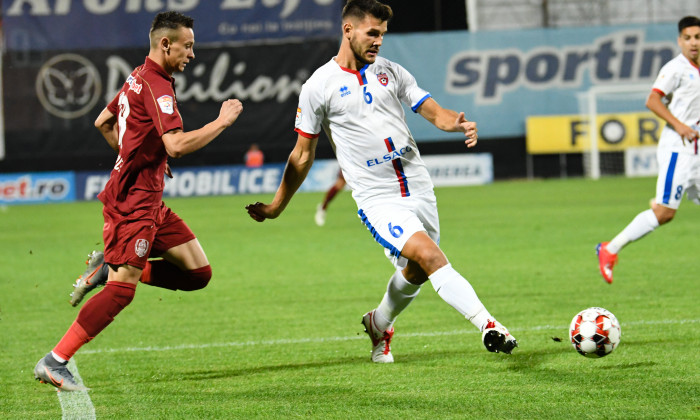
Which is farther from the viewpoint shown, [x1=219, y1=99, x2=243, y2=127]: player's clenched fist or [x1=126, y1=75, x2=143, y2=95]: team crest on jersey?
[x1=126, y1=75, x2=143, y2=95]: team crest on jersey

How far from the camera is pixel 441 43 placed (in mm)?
29359

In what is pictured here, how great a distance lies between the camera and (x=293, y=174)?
5.61 metres

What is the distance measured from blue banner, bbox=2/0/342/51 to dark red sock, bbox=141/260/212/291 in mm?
22295

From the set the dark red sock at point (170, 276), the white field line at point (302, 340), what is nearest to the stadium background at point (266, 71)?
the white field line at point (302, 340)

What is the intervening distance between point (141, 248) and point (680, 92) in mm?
5232

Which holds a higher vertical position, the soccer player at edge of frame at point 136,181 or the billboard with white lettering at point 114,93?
the soccer player at edge of frame at point 136,181

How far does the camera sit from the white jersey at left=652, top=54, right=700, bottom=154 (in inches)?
327

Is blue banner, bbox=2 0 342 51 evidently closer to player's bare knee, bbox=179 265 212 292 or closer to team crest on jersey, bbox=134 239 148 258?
player's bare knee, bbox=179 265 212 292

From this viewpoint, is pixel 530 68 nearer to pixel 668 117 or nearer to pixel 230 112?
pixel 668 117

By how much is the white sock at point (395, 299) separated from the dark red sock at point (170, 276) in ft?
3.50

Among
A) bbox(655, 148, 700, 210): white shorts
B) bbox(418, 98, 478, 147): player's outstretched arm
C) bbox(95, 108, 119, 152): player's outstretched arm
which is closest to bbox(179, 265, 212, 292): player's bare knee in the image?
bbox(95, 108, 119, 152): player's outstretched arm

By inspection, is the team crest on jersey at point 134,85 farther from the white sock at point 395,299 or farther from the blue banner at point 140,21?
the blue banner at point 140,21

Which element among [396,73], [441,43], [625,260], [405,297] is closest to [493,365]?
[405,297]

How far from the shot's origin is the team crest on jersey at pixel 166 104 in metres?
5.02
